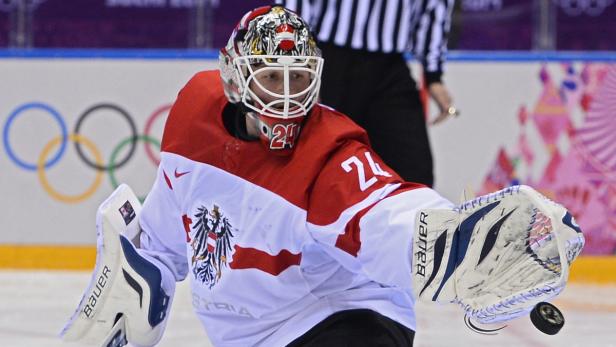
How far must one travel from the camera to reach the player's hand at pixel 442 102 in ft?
11.1

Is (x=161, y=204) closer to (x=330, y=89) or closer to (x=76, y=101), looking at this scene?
(x=330, y=89)

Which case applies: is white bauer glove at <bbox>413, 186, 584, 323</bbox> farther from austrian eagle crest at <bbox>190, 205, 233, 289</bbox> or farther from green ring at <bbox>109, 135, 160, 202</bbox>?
green ring at <bbox>109, 135, 160, 202</bbox>

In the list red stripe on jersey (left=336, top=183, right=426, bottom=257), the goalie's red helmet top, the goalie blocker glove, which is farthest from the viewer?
the goalie blocker glove

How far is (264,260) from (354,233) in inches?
9.8

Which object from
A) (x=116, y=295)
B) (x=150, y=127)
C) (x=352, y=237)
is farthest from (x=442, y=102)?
(x=150, y=127)

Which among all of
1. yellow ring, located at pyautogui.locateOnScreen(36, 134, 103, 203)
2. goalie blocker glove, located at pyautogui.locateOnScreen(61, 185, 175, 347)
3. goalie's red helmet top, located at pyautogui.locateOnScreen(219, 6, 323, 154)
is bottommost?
yellow ring, located at pyautogui.locateOnScreen(36, 134, 103, 203)

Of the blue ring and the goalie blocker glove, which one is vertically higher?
the goalie blocker glove

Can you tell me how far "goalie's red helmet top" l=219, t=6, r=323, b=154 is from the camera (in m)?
1.96

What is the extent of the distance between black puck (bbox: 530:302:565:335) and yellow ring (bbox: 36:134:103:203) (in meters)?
3.77

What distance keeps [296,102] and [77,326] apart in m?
0.65

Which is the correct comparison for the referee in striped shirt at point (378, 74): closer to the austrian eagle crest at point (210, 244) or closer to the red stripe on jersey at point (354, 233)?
the austrian eagle crest at point (210, 244)

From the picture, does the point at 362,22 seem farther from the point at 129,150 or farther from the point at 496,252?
the point at 129,150

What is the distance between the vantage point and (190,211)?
6.98 ft

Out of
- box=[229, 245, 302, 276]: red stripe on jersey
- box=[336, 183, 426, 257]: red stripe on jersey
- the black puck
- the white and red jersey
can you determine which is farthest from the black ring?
the black puck
